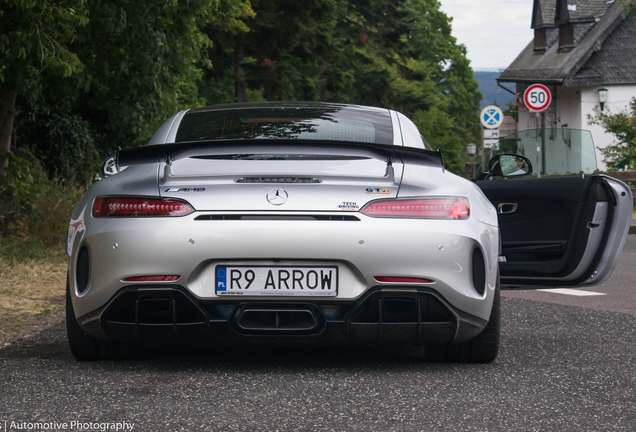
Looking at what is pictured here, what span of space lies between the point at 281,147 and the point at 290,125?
53cm

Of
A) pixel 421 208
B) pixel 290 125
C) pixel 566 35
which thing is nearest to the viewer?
pixel 421 208

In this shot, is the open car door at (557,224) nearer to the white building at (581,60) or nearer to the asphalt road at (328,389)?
the asphalt road at (328,389)

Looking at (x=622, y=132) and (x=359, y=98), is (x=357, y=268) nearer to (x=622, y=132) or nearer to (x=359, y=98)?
(x=622, y=132)

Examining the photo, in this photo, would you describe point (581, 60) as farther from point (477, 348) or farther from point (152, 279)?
point (152, 279)

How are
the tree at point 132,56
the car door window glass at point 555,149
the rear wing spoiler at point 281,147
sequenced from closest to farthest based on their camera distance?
the rear wing spoiler at point 281,147 → the car door window glass at point 555,149 → the tree at point 132,56

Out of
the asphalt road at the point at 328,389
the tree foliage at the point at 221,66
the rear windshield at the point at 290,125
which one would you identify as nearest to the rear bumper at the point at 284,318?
the asphalt road at the point at 328,389

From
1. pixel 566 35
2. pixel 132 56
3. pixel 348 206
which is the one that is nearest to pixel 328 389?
pixel 348 206

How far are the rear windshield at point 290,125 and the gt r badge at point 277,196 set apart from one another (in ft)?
2.01

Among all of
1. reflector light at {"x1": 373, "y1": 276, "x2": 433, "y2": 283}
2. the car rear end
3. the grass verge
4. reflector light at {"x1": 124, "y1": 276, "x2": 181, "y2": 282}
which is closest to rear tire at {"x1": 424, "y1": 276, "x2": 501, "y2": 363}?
the car rear end

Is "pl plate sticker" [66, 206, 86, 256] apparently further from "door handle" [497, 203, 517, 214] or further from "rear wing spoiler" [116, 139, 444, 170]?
"door handle" [497, 203, 517, 214]

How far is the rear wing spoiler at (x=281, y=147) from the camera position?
407cm

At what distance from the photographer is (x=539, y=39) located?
155 ft

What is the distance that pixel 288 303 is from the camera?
3867 millimetres

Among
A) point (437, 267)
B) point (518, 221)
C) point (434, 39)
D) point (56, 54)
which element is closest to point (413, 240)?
point (437, 267)
